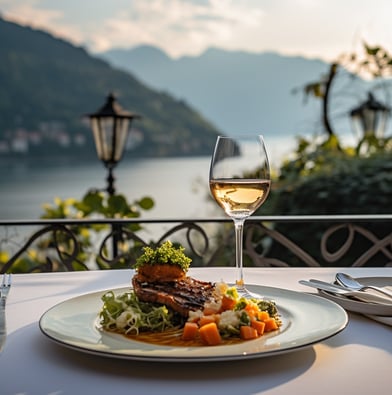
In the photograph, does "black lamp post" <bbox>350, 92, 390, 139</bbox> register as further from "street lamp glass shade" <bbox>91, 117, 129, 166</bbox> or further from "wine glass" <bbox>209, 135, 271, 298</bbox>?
"wine glass" <bbox>209, 135, 271, 298</bbox>

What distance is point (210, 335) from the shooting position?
896 mm

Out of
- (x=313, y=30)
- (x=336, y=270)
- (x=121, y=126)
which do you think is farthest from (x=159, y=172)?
(x=336, y=270)

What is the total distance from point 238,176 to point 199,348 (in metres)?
0.46

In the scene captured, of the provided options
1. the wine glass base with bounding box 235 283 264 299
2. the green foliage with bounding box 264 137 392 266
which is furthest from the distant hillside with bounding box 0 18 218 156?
the wine glass base with bounding box 235 283 264 299

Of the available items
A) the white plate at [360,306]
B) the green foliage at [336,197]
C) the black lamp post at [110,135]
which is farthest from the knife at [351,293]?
the black lamp post at [110,135]

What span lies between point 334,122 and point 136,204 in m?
3.45

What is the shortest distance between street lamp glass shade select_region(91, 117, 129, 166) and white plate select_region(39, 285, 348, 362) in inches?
154

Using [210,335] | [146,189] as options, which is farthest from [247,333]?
[146,189]

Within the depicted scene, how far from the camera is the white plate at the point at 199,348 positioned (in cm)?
84

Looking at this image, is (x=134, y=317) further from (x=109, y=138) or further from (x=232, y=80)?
(x=232, y=80)

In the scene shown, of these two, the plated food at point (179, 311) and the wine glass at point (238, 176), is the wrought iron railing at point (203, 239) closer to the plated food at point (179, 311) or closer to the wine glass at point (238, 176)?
the wine glass at point (238, 176)

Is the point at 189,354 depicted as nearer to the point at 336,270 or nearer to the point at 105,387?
the point at 105,387

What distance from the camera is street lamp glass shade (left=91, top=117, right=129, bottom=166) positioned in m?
5.01

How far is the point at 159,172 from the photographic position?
570 inches
